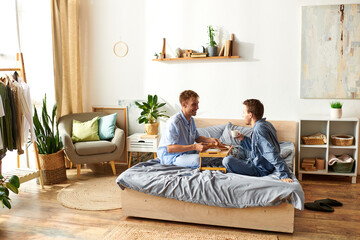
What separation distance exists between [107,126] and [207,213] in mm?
2292

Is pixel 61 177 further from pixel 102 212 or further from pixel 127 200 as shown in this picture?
pixel 127 200

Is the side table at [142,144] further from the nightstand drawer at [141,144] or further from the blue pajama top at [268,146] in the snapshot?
the blue pajama top at [268,146]

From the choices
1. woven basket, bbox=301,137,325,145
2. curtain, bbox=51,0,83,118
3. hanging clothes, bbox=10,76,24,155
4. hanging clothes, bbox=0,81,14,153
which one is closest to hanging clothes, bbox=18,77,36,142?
hanging clothes, bbox=10,76,24,155

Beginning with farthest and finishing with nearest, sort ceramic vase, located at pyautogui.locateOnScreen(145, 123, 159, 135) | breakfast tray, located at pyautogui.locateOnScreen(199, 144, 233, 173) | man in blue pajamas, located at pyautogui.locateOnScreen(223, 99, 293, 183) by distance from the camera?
ceramic vase, located at pyautogui.locateOnScreen(145, 123, 159, 135) < breakfast tray, located at pyautogui.locateOnScreen(199, 144, 233, 173) < man in blue pajamas, located at pyautogui.locateOnScreen(223, 99, 293, 183)

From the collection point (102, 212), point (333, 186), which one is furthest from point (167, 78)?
point (333, 186)

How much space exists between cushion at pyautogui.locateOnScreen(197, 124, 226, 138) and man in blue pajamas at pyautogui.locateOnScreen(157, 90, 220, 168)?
0.90 m

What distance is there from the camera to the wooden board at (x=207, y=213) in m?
2.82

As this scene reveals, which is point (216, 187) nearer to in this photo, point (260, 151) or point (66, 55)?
point (260, 151)

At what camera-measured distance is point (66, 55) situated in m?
4.91

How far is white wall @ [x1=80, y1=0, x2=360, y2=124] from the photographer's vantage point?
4520 millimetres

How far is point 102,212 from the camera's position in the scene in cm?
338

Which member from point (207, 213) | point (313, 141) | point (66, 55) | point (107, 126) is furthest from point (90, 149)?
point (313, 141)

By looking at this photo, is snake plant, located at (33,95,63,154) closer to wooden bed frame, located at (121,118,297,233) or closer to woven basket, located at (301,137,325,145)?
wooden bed frame, located at (121,118,297,233)

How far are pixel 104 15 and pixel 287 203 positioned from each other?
369 centimetres
